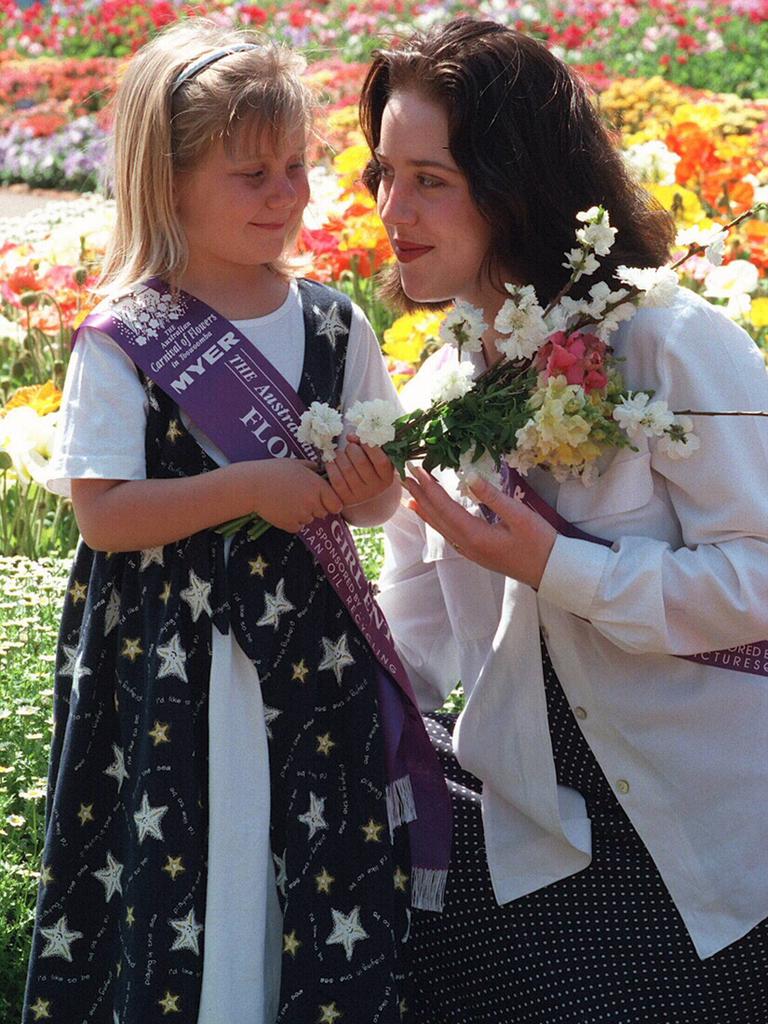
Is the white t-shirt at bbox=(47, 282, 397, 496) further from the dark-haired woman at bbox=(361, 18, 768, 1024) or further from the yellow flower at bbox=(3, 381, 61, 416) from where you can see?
the yellow flower at bbox=(3, 381, 61, 416)

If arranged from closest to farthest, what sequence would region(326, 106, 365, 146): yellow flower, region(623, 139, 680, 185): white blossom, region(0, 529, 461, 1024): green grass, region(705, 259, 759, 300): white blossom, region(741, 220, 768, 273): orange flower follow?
region(0, 529, 461, 1024): green grass → region(705, 259, 759, 300): white blossom → region(741, 220, 768, 273): orange flower → region(623, 139, 680, 185): white blossom → region(326, 106, 365, 146): yellow flower

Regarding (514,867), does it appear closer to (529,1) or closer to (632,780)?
(632,780)

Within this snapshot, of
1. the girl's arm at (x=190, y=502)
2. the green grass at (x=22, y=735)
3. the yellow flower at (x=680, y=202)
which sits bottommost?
the green grass at (x=22, y=735)

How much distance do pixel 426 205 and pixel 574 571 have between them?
557 millimetres

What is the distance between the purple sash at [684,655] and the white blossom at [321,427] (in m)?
0.29

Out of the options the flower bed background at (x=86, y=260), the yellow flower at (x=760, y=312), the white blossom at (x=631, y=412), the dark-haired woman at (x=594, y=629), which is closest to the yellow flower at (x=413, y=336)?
the flower bed background at (x=86, y=260)

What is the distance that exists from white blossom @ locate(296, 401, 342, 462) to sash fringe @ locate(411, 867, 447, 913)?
630mm

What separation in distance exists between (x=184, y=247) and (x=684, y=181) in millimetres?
2672

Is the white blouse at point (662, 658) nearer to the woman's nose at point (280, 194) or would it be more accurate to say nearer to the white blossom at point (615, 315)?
the white blossom at point (615, 315)

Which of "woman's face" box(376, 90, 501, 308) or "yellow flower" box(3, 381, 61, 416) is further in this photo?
"yellow flower" box(3, 381, 61, 416)

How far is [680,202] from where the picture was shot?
3973 millimetres

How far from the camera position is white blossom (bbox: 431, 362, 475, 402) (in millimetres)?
1954

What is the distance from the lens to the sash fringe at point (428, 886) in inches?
87.2

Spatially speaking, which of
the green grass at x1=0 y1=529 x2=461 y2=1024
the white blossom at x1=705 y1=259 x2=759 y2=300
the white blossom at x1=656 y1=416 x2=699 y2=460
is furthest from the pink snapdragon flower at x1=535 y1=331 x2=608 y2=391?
the white blossom at x1=705 y1=259 x2=759 y2=300
